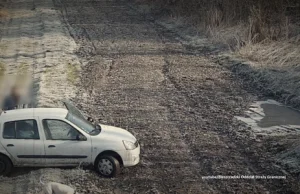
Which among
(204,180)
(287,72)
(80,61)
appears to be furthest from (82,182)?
(80,61)

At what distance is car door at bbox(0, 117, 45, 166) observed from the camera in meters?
10.8

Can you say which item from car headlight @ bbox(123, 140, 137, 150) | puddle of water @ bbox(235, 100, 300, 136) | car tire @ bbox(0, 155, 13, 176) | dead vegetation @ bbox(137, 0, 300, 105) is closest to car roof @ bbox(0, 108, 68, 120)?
car tire @ bbox(0, 155, 13, 176)

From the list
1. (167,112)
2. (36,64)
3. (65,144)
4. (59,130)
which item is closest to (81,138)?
(65,144)

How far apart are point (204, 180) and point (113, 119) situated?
516cm

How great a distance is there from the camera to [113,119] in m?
15.3

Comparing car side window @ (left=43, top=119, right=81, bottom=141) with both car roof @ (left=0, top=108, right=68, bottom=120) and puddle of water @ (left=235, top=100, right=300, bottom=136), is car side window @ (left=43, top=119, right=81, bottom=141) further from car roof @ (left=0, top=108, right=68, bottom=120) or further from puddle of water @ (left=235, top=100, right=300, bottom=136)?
puddle of water @ (left=235, top=100, right=300, bottom=136)

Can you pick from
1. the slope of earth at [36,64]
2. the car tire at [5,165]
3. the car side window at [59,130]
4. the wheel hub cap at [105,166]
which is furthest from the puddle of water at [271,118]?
the car tire at [5,165]

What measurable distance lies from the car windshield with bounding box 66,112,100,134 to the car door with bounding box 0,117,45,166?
0.76m

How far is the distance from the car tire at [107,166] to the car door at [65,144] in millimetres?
241

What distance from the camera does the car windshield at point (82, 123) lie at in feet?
36.8

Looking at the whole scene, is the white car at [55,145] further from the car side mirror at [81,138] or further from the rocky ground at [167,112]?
the rocky ground at [167,112]

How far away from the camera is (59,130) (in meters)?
11.0

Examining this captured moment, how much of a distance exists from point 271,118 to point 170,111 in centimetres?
306

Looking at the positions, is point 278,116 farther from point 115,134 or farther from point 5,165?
point 5,165
